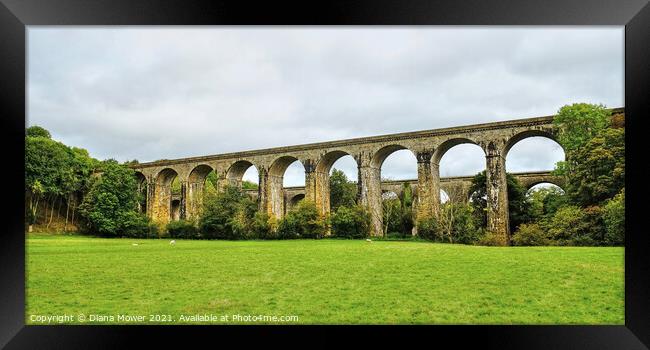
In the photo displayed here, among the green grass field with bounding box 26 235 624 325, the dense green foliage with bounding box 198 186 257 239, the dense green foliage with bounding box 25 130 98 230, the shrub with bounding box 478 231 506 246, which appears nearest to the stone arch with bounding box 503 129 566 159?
the shrub with bounding box 478 231 506 246

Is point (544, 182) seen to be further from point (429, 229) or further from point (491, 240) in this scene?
point (429, 229)

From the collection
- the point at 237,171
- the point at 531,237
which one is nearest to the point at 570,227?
the point at 531,237

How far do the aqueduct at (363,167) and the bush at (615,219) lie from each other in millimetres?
5675

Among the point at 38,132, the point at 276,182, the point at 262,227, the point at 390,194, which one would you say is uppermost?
the point at 38,132

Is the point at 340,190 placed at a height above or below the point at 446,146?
below

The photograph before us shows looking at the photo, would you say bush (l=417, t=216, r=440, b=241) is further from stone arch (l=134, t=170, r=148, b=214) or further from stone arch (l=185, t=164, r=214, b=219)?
stone arch (l=134, t=170, r=148, b=214)

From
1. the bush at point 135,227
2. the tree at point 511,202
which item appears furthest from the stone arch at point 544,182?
the bush at point 135,227

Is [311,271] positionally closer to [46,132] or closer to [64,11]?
[64,11]

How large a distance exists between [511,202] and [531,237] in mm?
3882

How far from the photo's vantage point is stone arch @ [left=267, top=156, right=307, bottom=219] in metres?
28.4

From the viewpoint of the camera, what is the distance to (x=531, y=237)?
17969 millimetres

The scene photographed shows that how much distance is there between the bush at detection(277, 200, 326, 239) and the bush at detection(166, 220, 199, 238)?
631 centimetres

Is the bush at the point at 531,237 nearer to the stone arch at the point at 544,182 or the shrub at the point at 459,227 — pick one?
the shrub at the point at 459,227

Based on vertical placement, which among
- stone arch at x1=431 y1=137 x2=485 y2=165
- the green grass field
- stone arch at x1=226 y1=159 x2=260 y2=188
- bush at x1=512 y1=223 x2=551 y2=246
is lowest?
bush at x1=512 y1=223 x2=551 y2=246
